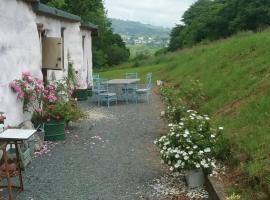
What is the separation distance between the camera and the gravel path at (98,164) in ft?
22.5

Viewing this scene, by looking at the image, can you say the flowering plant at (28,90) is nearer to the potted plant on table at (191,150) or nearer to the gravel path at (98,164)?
the gravel path at (98,164)

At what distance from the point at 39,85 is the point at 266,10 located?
3294 centimetres

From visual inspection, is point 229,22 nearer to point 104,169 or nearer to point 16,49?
point 16,49

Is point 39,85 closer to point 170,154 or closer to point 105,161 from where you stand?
point 105,161


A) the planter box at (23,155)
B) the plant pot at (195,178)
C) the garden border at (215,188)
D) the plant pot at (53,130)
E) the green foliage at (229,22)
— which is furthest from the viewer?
the green foliage at (229,22)

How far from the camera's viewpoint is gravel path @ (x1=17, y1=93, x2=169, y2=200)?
6848 mm

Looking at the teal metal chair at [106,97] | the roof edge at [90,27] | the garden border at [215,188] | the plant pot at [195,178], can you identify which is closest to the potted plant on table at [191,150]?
the plant pot at [195,178]

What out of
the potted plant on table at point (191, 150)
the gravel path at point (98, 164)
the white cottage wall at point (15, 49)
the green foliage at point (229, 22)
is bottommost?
the gravel path at point (98, 164)

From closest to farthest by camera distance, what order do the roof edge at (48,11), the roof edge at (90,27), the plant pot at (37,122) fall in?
the plant pot at (37,122) < the roof edge at (48,11) < the roof edge at (90,27)

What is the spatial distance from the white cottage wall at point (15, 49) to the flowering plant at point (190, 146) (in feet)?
12.5

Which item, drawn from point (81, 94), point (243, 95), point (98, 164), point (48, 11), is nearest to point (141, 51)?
point (81, 94)

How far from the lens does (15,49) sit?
10.0 meters

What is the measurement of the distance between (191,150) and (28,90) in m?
4.88

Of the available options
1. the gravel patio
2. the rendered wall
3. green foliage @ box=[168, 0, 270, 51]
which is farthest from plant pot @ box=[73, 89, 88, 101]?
green foliage @ box=[168, 0, 270, 51]
